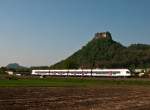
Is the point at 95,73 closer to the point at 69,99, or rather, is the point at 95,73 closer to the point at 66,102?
the point at 69,99

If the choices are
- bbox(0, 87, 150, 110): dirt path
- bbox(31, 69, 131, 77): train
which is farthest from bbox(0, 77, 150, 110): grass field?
bbox(31, 69, 131, 77): train

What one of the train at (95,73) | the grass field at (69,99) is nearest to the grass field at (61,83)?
the grass field at (69,99)

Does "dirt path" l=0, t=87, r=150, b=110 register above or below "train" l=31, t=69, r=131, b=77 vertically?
below

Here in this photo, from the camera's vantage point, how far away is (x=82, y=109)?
25.3 m

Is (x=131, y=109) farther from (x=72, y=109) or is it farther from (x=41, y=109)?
(x=41, y=109)

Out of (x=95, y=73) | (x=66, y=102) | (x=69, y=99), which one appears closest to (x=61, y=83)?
(x=69, y=99)

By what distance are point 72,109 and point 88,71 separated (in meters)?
109

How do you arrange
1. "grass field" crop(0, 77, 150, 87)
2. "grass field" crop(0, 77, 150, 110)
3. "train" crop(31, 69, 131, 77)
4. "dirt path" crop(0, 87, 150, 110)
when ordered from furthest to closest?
"train" crop(31, 69, 131, 77)
"grass field" crop(0, 77, 150, 87)
"grass field" crop(0, 77, 150, 110)
"dirt path" crop(0, 87, 150, 110)

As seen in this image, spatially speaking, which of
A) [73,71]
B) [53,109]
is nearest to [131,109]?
[53,109]

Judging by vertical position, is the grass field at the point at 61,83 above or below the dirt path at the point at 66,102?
above

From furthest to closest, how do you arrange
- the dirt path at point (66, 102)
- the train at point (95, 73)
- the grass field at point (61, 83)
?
the train at point (95, 73) < the grass field at point (61, 83) < the dirt path at point (66, 102)

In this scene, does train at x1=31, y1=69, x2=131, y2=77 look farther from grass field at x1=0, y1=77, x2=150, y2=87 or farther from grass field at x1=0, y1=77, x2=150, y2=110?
grass field at x1=0, y1=77, x2=150, y2=110

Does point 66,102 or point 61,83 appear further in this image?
point 61,83

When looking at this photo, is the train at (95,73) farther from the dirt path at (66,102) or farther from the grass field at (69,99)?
the dirt path at (66,102)
